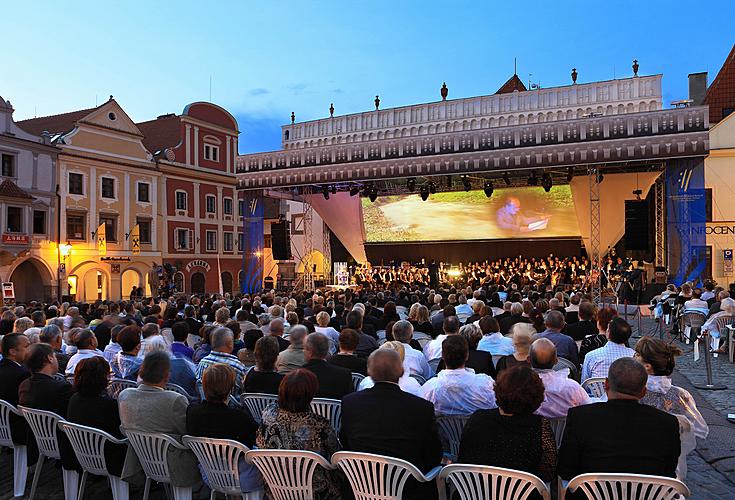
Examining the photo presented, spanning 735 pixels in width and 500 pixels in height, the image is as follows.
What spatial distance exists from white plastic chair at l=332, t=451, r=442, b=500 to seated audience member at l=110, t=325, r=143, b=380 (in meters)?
2.69

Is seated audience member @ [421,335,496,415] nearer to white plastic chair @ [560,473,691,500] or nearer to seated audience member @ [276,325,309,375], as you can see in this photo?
white plastic chair @ [560,473,691,500]

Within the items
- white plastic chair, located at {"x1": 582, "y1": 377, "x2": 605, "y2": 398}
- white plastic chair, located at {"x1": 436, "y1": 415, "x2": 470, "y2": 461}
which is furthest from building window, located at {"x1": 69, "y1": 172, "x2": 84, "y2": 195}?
white plastic chair, located at {"x1": 582, "y1": 377, "x2": 605, "y2": 398}

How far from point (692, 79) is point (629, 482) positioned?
30069 mm

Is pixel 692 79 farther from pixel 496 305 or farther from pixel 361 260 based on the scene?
pixel 496 305

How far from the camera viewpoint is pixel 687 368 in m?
8.57

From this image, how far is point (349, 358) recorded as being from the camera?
466 cm

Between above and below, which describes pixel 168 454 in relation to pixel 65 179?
below

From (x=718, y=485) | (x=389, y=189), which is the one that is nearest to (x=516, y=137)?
(x=389, y=189)

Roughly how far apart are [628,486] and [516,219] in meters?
20.1

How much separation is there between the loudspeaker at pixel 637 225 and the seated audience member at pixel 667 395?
1304 cm

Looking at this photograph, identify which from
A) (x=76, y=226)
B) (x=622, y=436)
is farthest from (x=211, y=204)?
(x=622, y=436)

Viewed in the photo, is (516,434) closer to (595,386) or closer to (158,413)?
(595,386)

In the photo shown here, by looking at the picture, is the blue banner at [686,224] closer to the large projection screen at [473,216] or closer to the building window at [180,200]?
the large projection screen at [473,216]

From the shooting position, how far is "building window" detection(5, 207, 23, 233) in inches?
803
